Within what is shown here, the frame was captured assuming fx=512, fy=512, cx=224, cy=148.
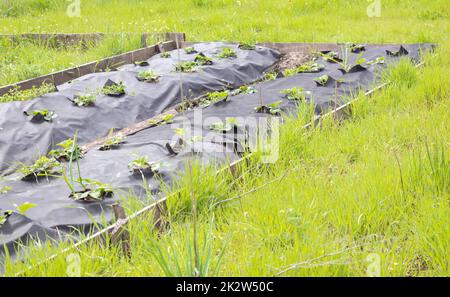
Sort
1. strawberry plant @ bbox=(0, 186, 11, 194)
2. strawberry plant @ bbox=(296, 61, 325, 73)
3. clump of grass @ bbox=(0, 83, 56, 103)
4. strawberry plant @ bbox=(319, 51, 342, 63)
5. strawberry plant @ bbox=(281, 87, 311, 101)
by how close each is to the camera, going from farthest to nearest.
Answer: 1. strawberry plant @ bbox=(319, 51, 342, 63)
2. strawberry plant @ bbox=(296, 61, 325, 73)
3. clump of grass @ bbox=(0, 83, 56, 103)
4. strawberry plant @ bbox=(281, 87, 311, 101)
5. strawberry plant @ bbox=(0, 186, 11, 194)

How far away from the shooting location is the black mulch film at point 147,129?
2.56 m

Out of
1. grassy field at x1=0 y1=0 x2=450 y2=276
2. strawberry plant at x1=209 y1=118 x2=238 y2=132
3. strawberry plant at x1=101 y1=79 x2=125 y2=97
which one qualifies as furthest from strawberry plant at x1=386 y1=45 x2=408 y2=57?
strawberry plant at x1=101 y1=79 x2=125 y2=97

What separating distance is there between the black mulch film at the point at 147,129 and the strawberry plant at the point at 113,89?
30 mm

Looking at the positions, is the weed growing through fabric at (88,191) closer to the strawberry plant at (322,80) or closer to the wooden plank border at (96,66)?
the wooden plank border at (96,66)

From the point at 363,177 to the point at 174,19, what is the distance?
258 inches

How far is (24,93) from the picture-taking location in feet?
15.3

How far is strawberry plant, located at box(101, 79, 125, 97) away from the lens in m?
4.59

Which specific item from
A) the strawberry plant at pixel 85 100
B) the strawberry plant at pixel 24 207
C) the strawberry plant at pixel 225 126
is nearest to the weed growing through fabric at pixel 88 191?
the strawberry plant at pixel 24 207

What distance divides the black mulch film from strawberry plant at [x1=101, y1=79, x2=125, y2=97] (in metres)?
0.03

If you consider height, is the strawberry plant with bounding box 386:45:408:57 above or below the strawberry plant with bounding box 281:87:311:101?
above

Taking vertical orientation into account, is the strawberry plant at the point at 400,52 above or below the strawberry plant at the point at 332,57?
above

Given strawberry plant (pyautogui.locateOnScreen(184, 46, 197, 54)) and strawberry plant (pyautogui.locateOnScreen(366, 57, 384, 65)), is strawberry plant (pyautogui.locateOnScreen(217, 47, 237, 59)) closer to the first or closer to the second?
strawberry plant (pyautogui.locateOnScreen(184, 46, 197, 54))

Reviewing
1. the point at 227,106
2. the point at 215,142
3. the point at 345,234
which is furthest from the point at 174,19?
the point at 345,234

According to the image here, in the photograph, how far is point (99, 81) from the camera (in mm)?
4973
